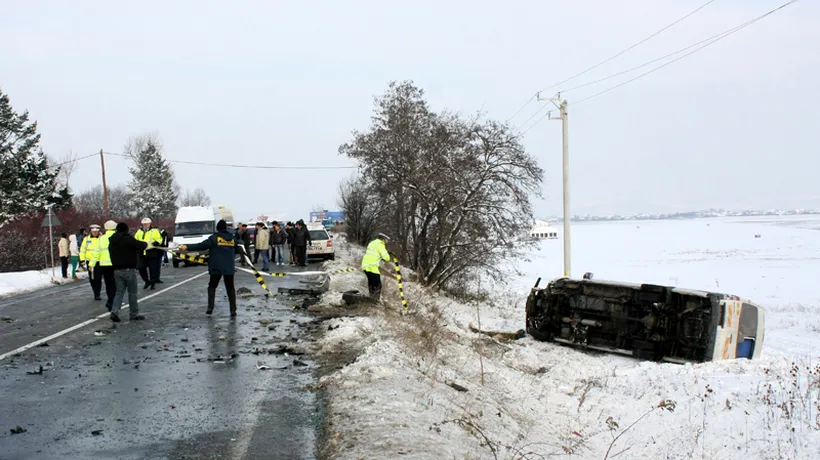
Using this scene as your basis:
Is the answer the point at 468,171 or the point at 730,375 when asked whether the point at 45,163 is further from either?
the point at 730,375

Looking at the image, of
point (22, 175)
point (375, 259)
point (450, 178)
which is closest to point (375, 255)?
point (375, 259)

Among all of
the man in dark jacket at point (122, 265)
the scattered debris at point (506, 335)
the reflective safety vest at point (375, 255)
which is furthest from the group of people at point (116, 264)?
the scattered debris at point (506, 335)

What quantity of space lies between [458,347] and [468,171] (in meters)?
16.2

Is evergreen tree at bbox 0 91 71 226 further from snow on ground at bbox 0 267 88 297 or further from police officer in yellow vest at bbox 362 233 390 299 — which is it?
police officer in yellow vest at bbox 362 233 390 299

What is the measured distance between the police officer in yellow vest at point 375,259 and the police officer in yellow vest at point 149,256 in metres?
7.21

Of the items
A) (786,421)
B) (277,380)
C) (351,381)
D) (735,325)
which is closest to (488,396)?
(351,381)

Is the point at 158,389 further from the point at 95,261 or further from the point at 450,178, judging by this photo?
the point at 450,178

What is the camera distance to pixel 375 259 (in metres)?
14.5

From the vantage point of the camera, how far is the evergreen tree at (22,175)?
47.3 metres

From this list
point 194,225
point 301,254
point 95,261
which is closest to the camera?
point 95,261

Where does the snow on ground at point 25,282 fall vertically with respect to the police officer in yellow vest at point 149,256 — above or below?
below

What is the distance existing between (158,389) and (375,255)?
727 centimetres

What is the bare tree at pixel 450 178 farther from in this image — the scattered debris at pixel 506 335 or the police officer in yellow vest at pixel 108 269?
the police officer in yellow vest at pixel 108 269

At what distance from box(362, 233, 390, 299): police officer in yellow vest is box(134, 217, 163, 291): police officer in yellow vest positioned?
7.21 metres
